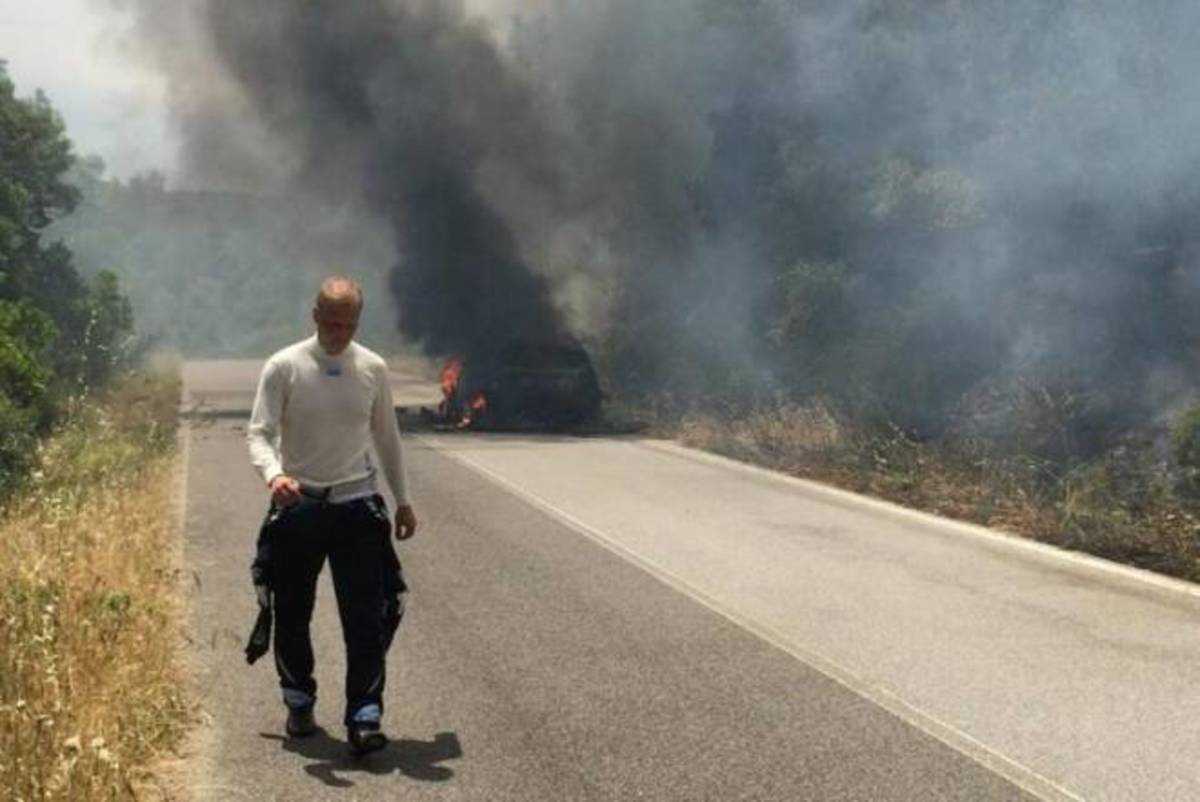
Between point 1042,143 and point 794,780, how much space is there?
11.3 metres

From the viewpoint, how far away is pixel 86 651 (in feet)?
18.5

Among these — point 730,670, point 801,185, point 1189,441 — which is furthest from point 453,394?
point 730,670

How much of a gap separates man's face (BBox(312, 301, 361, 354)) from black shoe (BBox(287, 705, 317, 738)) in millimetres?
1453

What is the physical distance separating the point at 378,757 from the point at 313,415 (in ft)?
4.40

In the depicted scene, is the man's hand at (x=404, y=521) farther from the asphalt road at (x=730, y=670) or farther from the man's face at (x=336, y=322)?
the asphalt road at (x=730, y=670)

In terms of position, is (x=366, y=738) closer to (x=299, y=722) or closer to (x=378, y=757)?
(x=378, y=757)

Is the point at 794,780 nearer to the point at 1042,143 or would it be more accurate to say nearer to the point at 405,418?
the point at 1042,143

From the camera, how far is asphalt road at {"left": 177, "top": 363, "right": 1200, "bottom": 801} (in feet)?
16.1

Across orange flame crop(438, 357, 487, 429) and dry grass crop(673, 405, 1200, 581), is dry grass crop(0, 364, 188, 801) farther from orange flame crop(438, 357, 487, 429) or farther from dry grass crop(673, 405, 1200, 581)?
orange flame crop(438, 357, 487, 429)

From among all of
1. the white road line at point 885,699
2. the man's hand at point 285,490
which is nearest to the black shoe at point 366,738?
the man's hand at point 285,490

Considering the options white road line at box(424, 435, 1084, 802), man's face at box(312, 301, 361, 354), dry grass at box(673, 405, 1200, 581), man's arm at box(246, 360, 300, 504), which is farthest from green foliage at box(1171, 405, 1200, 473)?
man's arm at box(246, 360, 300, 504)

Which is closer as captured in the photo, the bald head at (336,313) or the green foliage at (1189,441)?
the bald head at (336,313)

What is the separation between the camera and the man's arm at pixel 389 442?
538cm

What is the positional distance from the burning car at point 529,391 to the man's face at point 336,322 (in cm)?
1801
